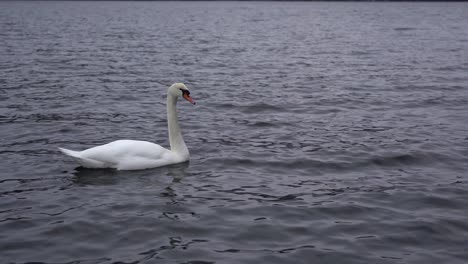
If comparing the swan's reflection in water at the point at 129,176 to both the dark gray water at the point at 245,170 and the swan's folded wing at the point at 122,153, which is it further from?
the swan's folded wing at the point at 122,153

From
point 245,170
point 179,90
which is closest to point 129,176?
point 179,90

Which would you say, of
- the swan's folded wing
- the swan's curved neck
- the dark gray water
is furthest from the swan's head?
the dark gray water

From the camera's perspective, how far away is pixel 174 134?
1177 centimetres

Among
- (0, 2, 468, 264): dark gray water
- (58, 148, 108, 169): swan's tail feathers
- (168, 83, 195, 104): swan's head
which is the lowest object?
(0, 2, 468, 264): dark gray water

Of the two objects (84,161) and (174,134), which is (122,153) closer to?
(84,161)

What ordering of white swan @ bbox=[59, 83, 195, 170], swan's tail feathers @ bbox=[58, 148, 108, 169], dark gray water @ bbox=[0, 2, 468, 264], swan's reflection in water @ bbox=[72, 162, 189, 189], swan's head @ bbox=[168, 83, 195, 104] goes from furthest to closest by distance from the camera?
swan's head @ bbox=[168, 83, 195, 104] → white swan @ bbox=[59, 83, 195, 170] → swan's tail feathers @ bbox=[58, 148, 108, 169] → swan's reflection in water @ bbox=[72, 162, 189, 189] → dark gray water @ bbox=[0, 2, 468, 264]

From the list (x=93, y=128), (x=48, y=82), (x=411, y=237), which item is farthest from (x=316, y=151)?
(x=48, y=82)

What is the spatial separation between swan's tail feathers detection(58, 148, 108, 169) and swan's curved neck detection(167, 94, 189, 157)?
1470 millimetres

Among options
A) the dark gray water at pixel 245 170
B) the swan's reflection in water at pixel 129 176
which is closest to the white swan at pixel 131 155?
the swan's reflection in water at pixel 129 176

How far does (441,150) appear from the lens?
1262 centimetres

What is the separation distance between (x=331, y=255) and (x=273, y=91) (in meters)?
13.0

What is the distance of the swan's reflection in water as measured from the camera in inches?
412

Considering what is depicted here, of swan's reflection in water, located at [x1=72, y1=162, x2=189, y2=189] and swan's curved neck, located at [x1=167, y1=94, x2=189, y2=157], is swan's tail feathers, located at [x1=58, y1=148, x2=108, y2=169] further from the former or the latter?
swan's curved neck, located at [x1=167, y1=94, x2=189, y2=157]

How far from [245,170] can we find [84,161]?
9.73 ft
